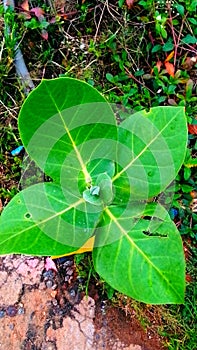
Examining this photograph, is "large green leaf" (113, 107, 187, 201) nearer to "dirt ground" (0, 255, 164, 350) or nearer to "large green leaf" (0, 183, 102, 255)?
"large green leaf" (0, 183, 102, 255)

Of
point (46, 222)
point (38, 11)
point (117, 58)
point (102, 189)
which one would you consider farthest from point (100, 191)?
point (38, 11)

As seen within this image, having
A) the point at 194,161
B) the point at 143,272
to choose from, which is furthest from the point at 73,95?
the point at 194,161

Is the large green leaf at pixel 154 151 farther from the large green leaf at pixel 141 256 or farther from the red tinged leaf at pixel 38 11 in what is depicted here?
the red tinged leaf at pixel 38 11

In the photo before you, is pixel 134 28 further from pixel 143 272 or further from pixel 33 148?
pixel 143 272

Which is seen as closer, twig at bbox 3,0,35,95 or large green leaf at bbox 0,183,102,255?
large green leaf at bbox 0,183,102,255

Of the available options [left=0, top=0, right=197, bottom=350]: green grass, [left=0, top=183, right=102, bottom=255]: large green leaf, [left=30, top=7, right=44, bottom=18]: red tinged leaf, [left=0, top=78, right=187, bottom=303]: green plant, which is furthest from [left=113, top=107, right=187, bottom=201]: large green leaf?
[left=30, top=7, right=44, bottom=18]: red tinged leaf

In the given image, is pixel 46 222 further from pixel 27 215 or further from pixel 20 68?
pixel 20 68

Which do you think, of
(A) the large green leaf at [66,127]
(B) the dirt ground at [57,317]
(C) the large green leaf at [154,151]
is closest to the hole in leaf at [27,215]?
(A) the large green leaf at [66,127]
